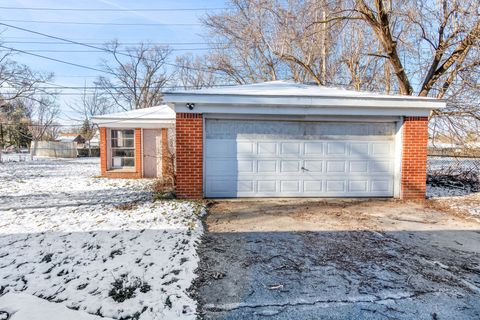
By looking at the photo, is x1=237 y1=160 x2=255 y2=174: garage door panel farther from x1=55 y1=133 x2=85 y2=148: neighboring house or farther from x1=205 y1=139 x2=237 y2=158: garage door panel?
x1=55 y1=133 x2=85 y2=148: neighboring house

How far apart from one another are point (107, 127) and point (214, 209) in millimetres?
7232

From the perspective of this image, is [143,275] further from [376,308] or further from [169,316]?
[376,308]

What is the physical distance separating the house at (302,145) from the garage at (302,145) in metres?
0.02

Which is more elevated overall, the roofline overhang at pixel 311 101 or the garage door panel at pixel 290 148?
the roofline overhang at pixel 311 101

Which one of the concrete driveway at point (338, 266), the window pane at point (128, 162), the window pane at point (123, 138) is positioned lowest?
the concrete driveway at point (338, 266)

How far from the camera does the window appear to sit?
11.6m

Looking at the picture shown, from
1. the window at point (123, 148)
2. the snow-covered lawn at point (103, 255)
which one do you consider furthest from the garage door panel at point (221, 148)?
the window at point (123, 148)

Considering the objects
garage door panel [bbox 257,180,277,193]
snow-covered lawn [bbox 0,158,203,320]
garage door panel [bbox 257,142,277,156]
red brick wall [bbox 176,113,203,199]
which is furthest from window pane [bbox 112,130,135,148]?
garage door panel [bbox 257,180,277,193]

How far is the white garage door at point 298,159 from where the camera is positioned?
7277mm

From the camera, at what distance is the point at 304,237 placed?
469 cm

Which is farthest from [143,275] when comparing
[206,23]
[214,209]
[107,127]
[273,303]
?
[206,23]

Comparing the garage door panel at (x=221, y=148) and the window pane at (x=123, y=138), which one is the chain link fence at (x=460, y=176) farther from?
the window pane at (x=123, y=138)

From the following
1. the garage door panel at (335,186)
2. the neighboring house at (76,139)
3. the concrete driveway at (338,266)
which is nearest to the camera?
the concrete driveway at (338,266)

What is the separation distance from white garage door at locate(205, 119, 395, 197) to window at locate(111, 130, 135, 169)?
19.1 ft
